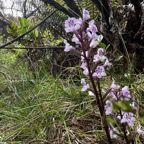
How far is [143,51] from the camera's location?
2.13 m

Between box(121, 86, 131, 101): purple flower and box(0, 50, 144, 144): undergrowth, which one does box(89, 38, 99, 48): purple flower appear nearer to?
box(121, 86, 131, 101): purple flower

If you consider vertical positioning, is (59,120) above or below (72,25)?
below

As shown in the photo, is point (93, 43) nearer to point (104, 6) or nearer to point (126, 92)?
point (126, 92)

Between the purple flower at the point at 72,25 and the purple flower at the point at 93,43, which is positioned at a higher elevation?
the purple flower at the point at 72,25

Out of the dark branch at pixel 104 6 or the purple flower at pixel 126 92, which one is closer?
the purple flower at pixel 126 92

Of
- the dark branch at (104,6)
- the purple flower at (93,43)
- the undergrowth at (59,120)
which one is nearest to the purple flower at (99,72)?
the purple flower at (93,43)

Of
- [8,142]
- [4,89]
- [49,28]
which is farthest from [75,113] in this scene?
[49,28]

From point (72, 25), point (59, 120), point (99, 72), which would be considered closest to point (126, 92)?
point (99, 72)

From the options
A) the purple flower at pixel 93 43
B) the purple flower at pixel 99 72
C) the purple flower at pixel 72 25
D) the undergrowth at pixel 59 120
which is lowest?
the undergrowth at pixel 59 120

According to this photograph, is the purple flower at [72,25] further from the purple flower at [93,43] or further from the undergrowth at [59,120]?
the undergrowth at [59,120]

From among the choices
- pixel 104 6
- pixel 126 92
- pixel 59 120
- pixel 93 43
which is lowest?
pixel 59 120

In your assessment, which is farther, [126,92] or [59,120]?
[59,120]

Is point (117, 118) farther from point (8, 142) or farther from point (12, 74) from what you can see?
point (12, 74)

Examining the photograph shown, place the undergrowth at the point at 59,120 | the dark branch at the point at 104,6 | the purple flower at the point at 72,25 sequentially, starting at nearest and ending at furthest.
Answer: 1. the purple flower at the point at 72,25
2. the undergrowth at the point at 59,120
3. the dark branch at the point at 104,6
